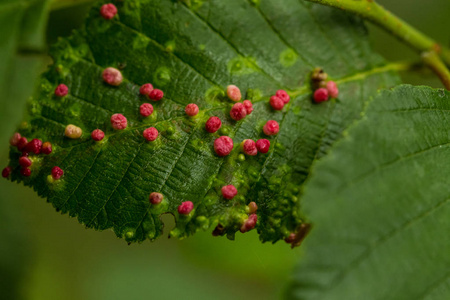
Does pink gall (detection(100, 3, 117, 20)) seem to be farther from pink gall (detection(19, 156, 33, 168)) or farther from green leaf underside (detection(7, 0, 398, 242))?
pink gall (detection(19, 156, 33, 168))

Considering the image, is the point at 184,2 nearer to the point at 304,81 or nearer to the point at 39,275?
the point at 304,81

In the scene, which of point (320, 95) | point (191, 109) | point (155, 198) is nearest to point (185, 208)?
point (155, 198)

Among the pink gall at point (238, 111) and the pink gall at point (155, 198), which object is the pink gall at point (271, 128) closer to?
the pink gall at point (238, 111)

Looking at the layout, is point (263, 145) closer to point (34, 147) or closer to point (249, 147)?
point (249, 147)

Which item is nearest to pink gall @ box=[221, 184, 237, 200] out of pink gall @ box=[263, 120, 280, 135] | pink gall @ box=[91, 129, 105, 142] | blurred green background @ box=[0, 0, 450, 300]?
pink gall @ box=[263, 120, 280, 135]

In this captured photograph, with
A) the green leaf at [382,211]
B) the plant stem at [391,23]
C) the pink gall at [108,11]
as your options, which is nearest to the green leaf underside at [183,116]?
the pink gall at [108,11]

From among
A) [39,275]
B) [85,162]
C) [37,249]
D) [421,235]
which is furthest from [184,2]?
[39,275]
